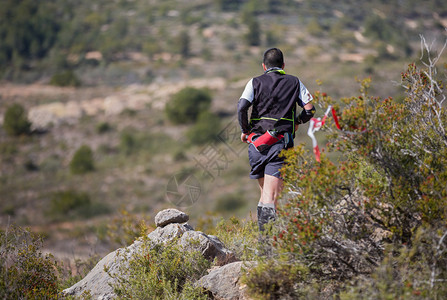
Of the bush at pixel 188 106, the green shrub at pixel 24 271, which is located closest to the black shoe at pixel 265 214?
the green shrub at pixel 24 271

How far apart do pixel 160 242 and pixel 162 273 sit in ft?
1.81

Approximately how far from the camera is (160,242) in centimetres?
454

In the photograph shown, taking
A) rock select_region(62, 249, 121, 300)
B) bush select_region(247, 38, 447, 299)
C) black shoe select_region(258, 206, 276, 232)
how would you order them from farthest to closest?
rock select_region(62, 249, 121, 300)
black shoe select_region(258, 206, 276, 232)
bush select_region(247, 38, 447, 299)

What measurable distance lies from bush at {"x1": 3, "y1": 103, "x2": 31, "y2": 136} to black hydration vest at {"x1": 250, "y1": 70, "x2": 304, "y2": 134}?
120 feet

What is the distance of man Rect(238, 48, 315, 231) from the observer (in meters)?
4.10

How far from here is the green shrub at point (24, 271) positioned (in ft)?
13.1

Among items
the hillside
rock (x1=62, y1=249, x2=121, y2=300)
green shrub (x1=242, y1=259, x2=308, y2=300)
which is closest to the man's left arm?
green shrub (x1=242, y1=259, x2=308, y2=300)

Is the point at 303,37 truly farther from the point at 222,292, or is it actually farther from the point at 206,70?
the point at 222,292

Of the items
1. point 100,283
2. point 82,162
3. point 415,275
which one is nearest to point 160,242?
point 100,283

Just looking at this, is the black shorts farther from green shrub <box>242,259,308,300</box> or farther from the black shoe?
green shrub <box>242,259,308,300</box>

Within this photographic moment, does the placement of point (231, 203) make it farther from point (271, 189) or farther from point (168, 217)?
point (271, 189)

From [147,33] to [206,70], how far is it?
14.1 meters

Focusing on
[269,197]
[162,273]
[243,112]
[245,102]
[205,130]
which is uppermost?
[245,102]

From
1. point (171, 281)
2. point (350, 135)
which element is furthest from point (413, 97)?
point (171, 281)
